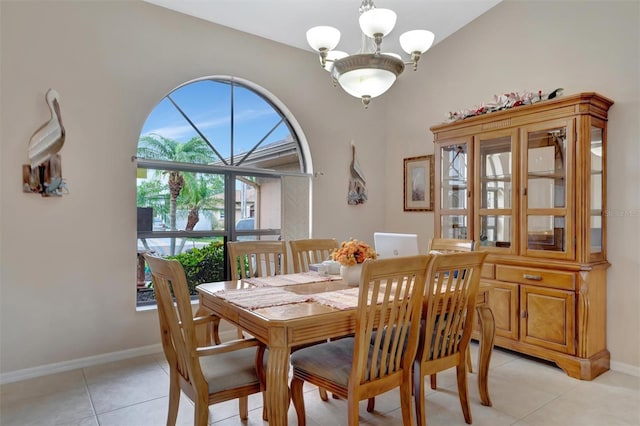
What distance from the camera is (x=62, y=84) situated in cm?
298

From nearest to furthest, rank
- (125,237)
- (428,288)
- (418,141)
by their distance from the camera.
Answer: (428,288), (125,237), (418,141)

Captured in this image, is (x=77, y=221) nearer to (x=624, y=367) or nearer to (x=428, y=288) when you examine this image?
(x=428, y=288)

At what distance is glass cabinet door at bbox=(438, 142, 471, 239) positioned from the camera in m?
3.70

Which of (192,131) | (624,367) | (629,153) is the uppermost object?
(192,131)

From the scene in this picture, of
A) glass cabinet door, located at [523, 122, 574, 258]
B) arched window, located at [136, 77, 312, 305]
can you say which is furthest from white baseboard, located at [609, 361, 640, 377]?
arched window, located at [136, 77, 312, 305]

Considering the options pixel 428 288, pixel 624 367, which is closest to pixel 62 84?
pixel 428 288

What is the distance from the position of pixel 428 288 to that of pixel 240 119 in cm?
281

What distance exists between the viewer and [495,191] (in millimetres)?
3484

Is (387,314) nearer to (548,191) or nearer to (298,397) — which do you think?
(298,397)

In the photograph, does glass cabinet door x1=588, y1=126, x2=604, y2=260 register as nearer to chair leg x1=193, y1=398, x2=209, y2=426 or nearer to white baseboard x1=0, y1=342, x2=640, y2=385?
white baseboard x1=0, y1=342, x2=640, y2=385

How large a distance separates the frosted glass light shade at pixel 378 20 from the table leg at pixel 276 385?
1.70 meters

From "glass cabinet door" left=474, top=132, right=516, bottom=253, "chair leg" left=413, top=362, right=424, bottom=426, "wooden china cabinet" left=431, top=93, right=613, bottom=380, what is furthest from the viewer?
"glass cabinet door" left=474, top=132, right=516, bottom=253

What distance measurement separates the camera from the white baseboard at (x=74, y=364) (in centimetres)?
278

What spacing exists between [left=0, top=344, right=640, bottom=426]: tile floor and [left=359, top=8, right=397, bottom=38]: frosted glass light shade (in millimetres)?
2237
